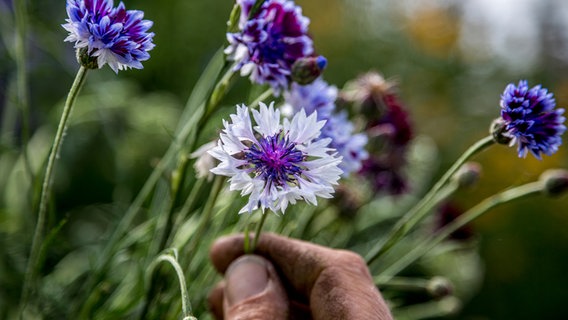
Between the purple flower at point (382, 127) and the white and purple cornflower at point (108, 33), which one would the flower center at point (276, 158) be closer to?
the white and purple cornflower at point (108, 33)

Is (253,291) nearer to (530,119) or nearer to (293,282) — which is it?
(293,282)

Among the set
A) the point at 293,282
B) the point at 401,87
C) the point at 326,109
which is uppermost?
the point at 326,109

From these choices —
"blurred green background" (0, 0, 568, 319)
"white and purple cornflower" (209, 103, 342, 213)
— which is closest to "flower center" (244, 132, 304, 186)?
"white and purple cornflower" (209, 103, 342, 213)

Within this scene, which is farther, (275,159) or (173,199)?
(173,199)

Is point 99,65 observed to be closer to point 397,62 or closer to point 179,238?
point 179,238

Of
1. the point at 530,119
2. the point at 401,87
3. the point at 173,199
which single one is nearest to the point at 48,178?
the point at 173,199

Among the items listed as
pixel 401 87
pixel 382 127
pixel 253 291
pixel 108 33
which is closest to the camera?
pixel 108 33

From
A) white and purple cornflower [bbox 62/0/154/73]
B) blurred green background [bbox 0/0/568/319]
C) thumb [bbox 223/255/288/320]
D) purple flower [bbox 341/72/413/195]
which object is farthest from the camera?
blurred green background [bbox 0/0/568/319]

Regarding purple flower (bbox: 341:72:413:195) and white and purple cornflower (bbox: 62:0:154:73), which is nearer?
white and purple cornflower (bbox: 62:0:154:73)

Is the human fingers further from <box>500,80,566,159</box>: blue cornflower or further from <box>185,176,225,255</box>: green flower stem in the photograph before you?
<box>500,80,566,159</box>: blue cornflower
